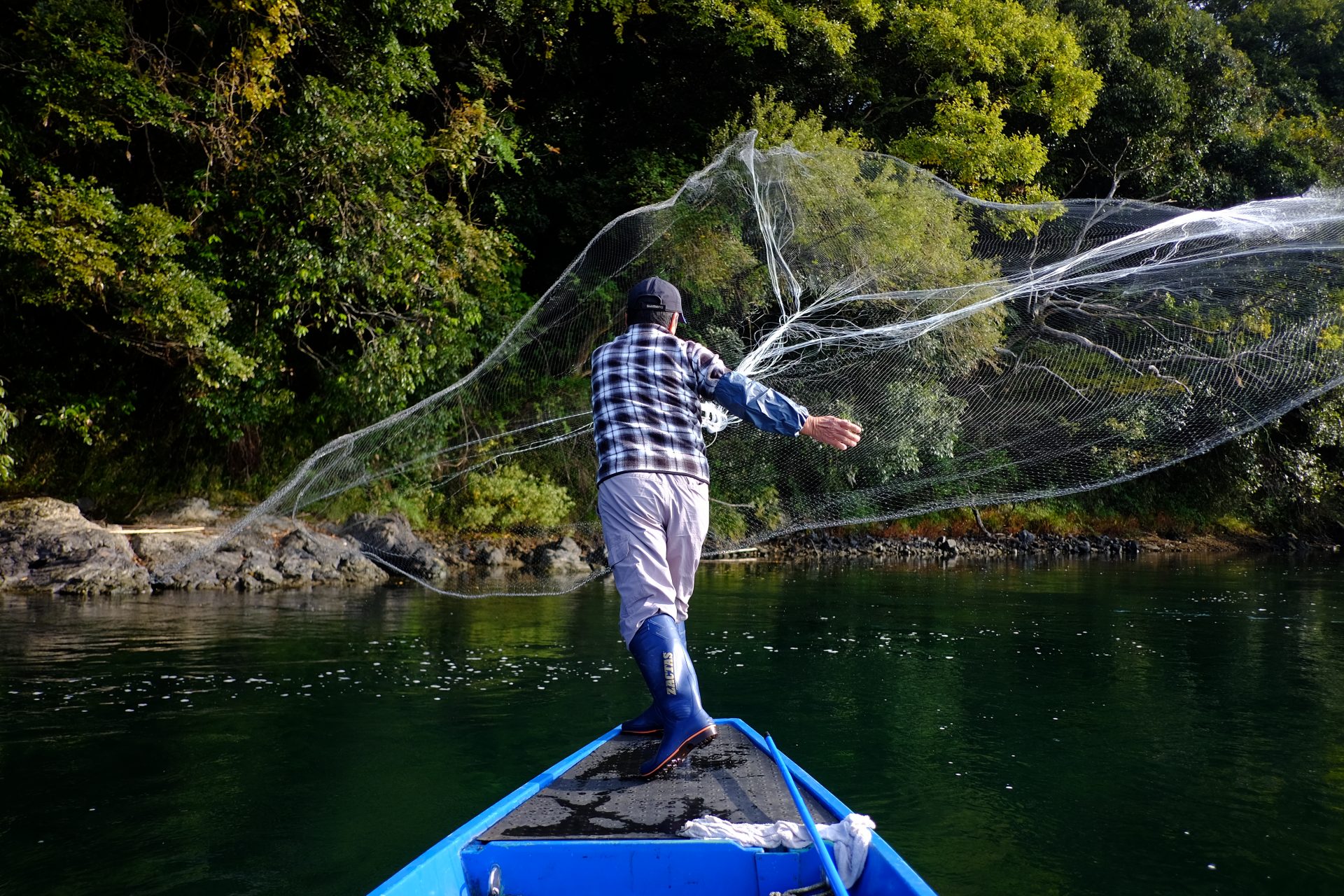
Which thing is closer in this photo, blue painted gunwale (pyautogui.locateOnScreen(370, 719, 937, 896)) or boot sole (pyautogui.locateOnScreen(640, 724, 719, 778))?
blue painted gunwale (pyautogui.locateOnScreen(370, 719, 937, 896))

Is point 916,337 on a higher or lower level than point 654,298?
higher

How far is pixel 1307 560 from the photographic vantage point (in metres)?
20.4

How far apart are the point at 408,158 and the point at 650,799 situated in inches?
534

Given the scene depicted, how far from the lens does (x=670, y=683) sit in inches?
145

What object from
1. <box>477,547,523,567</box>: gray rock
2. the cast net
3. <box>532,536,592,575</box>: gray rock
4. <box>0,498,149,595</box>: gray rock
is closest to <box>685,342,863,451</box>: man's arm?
the cast net

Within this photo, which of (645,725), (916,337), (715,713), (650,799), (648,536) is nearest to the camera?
(650,799)

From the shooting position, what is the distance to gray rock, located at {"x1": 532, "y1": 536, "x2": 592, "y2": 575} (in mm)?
15570

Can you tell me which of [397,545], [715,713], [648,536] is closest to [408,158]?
[397,545]

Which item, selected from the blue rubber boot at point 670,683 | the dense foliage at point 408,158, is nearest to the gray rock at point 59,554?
the dense foliage at point 408,158

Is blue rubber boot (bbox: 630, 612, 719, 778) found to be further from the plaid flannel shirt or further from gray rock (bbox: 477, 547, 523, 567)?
gray rock (bbox: 477, 547, 523, 567)

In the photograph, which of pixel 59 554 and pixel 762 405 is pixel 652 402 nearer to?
pixel 762 405

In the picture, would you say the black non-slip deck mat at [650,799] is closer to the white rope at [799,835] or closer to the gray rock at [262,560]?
the white rope at [799,835]

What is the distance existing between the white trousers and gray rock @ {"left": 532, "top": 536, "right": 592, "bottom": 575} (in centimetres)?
1157

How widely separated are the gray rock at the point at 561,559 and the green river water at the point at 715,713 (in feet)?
12.5
